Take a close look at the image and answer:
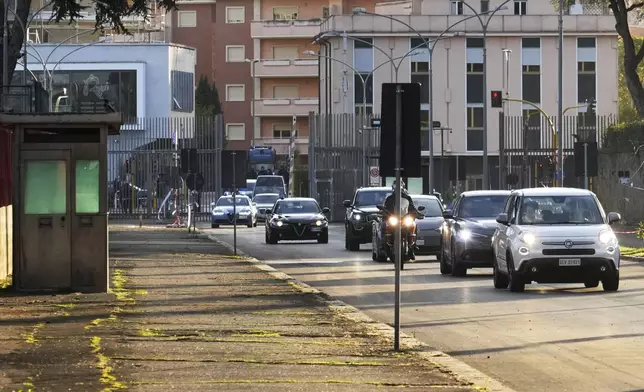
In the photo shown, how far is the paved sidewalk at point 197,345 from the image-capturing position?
12727 millimetres

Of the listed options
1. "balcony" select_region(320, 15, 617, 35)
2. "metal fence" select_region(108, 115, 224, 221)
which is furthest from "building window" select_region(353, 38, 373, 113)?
"metal fence" select_region(108, 115, 224, 221)

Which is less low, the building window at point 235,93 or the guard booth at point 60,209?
the building window at point 235,93

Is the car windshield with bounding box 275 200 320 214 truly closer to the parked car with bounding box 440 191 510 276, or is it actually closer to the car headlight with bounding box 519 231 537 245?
the parked car with bounding box 440 191 510 276

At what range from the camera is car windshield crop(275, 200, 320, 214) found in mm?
Answer: 51750

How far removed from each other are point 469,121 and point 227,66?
40128 mm

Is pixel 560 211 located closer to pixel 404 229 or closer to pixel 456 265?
pixel 456 265

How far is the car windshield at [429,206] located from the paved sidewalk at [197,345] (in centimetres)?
1201

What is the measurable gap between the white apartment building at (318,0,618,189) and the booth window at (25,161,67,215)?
74.6 metres

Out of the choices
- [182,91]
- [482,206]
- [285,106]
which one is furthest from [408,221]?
[285,106]

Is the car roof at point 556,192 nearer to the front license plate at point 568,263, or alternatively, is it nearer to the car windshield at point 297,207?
the front license plate at point 568,263

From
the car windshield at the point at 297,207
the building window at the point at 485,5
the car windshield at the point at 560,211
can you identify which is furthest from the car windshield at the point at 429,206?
the building window at the point at 485,5

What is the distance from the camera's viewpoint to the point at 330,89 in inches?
4021

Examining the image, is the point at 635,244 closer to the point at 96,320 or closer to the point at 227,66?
the point at 96,320

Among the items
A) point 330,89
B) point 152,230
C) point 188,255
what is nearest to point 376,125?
point 152,230
